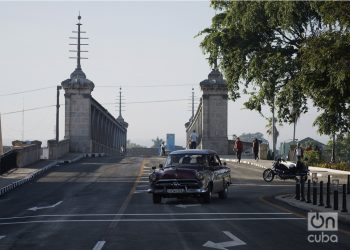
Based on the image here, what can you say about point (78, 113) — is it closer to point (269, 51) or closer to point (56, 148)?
point (56, 148)

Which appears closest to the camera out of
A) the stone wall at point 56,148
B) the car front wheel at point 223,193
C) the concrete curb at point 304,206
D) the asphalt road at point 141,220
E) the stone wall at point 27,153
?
the asphalt road at point 141,220

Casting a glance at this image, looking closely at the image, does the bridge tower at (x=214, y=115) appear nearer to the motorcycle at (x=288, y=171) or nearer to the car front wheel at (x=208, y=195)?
the motorcycle at (x=288, y=171)

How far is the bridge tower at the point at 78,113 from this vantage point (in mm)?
57875

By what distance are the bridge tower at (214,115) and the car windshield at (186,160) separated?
3752 centimetres

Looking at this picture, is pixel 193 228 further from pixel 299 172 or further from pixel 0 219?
pixel 299 172

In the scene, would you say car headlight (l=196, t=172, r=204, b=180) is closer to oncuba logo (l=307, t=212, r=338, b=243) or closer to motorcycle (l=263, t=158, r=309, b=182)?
oncuba logo (l=307, t=212, r=338, b=243)

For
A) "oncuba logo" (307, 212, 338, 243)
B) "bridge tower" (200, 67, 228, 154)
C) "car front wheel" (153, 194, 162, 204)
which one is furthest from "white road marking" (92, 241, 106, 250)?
"bridge tower" (200, 67, 228, 154)

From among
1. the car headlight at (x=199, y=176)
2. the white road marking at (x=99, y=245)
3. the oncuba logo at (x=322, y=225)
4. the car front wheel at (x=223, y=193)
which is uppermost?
the car headlight at (x=199, y=176)

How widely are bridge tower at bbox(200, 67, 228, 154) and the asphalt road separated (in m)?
30.6

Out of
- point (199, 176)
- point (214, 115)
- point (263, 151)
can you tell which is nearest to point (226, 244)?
point (199, 176)

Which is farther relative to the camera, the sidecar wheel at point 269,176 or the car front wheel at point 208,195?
the sidecar wheel at point 269,176

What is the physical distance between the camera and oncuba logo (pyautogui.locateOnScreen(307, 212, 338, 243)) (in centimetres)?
1395

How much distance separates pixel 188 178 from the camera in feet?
70.9

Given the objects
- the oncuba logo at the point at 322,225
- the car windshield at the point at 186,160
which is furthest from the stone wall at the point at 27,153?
the oncuba logo at the point at 322,225
